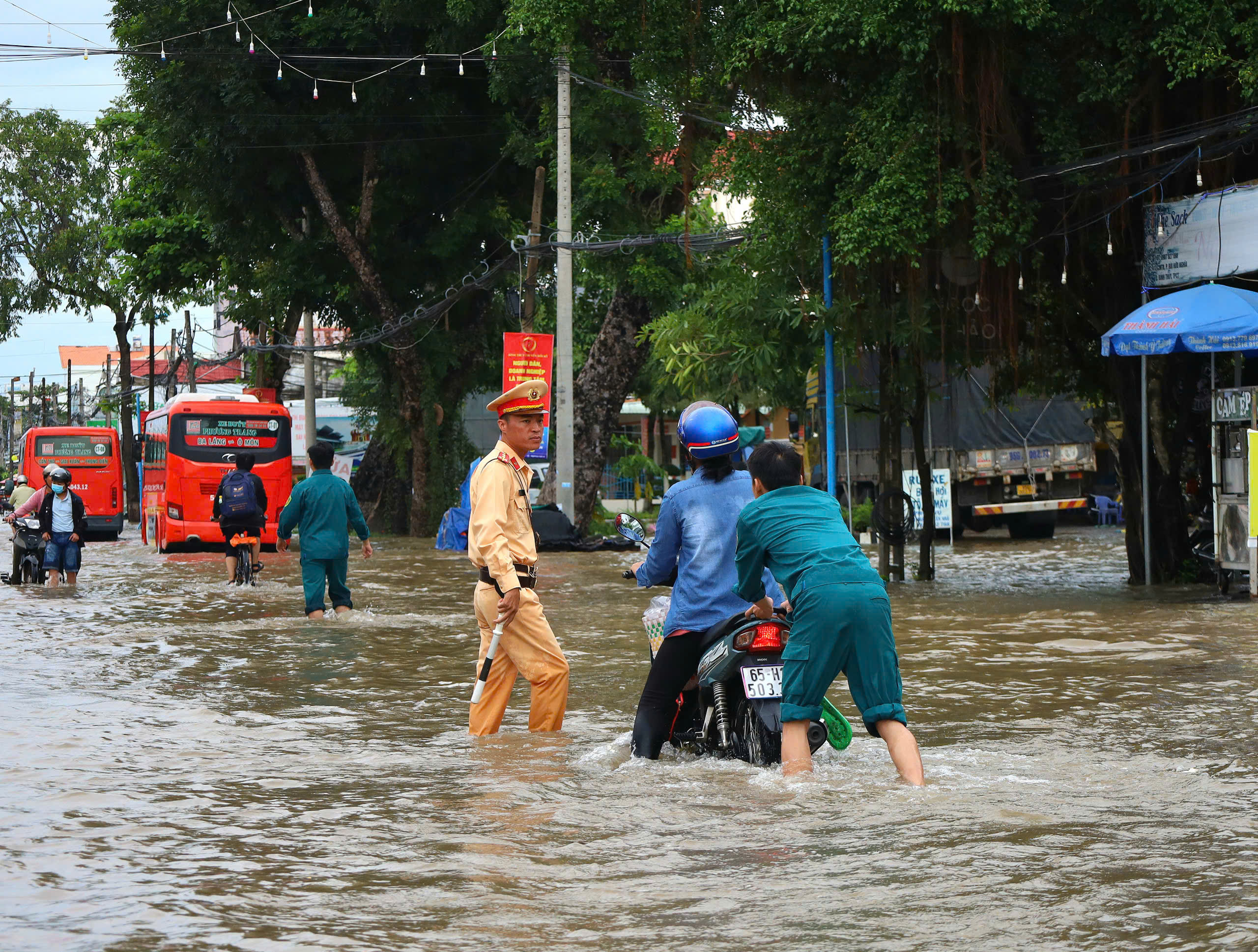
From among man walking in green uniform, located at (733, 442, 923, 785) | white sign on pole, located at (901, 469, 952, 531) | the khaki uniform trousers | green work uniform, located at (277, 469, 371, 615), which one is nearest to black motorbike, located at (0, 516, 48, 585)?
green work uniform, located at (277, 469, 371, 615)

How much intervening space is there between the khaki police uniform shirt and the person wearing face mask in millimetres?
13812

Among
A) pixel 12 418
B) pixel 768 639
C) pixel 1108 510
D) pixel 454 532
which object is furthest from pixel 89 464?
pixel 12 418

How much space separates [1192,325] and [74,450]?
30.8 m

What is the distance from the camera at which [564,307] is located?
2536cm

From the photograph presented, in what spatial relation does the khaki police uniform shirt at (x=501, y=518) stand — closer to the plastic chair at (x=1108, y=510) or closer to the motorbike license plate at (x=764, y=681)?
the motorbike license plate at (x=764, y=681)

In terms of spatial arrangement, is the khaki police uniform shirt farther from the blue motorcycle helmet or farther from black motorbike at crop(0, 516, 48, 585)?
black motorbike at crop(0, 516, 48, 585)

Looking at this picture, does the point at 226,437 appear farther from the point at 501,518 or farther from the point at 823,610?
the point at 823,610

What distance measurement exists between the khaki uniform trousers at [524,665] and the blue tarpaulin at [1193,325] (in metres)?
8.95

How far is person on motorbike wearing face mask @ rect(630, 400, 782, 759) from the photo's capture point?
23.1 feet

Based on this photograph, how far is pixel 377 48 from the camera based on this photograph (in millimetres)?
30016

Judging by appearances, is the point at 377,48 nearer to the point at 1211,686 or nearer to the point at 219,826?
the point at 1211,686

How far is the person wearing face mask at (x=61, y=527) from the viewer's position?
2006 centimetres

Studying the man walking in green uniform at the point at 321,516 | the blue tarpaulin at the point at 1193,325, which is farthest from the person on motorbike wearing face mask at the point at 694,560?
the blue tarpaulin at the point at 1193,325

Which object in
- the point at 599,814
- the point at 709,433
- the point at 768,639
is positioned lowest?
the point at 599,814
